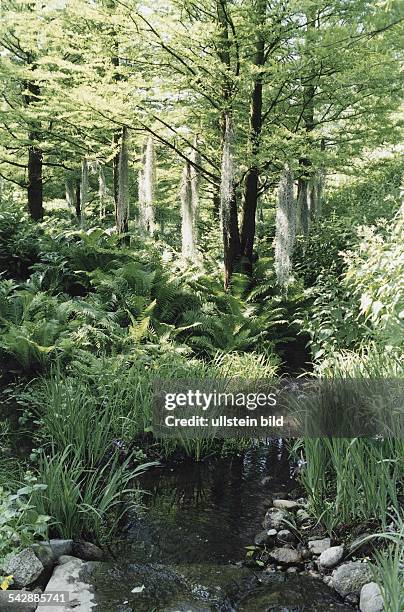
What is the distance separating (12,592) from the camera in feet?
7.74

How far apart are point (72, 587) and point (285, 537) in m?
1.27

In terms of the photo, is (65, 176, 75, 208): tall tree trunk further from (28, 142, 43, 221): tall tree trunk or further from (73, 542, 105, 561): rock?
(73, 542, 105, 561): rock

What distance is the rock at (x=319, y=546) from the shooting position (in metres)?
2.92

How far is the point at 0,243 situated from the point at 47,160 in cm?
474

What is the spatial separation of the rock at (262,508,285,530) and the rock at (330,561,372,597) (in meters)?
0.59

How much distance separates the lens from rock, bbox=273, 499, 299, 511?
11.3ft

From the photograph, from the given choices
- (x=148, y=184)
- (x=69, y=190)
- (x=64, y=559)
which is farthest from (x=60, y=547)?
(x=69, y=190)

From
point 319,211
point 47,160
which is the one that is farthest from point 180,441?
point 47,160

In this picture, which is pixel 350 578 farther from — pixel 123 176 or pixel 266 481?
pixel 123 176

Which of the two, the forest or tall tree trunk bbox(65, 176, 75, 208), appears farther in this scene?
tall tree trunk bbox(65, 176, 75, 208)

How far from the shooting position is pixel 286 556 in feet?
9.64

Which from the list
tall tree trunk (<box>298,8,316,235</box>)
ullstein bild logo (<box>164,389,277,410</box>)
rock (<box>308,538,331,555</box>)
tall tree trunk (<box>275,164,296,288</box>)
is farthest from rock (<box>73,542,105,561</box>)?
tall tree trunk (<box>298,8,316,235</box>)

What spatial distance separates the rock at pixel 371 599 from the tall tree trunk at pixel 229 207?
585 cm

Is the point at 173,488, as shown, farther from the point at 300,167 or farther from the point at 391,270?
the point at 300,167
